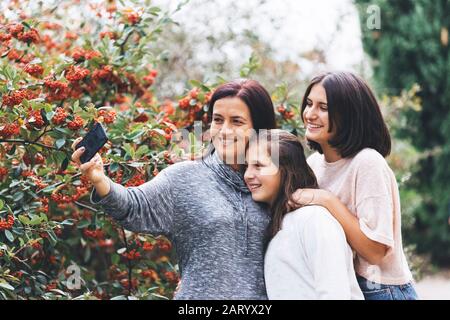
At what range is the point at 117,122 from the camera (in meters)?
3.08

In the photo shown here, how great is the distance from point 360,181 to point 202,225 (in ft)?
1.87

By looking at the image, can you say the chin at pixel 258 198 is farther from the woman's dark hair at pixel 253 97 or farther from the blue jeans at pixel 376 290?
the blue jeans at pixel 376 290

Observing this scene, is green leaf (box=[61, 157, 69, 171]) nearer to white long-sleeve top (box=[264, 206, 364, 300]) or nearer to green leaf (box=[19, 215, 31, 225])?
green leaf (box=[19, 215, 31, 225])

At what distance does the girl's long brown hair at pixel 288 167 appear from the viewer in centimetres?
227

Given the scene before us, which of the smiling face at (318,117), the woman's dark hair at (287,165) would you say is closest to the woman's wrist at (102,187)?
the woman's dark hair at (287,165)

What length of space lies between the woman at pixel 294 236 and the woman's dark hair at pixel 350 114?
17 cm

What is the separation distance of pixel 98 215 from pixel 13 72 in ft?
2.48

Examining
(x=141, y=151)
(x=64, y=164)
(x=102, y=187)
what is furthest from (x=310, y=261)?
(x=64, y=164)

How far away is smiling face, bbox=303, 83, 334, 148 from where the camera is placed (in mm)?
2387

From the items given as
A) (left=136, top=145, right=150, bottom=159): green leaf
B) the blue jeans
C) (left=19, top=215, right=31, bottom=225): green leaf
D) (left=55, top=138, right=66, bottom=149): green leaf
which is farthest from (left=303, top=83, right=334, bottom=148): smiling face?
(left=19, top=215, right=31, bottom=225): green leaf

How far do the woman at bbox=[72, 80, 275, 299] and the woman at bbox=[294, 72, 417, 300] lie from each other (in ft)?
0.72

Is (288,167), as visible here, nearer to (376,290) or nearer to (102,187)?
(376,290)
